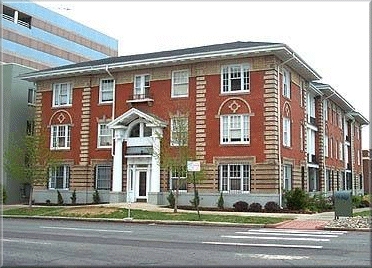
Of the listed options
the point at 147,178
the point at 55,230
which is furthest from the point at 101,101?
the point at 55,230

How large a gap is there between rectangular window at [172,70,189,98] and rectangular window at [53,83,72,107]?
8.31 meters

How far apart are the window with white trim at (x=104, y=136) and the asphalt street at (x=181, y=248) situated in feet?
55.9

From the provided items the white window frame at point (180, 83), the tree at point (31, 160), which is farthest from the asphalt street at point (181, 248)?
the white window frame at point (180, 83)

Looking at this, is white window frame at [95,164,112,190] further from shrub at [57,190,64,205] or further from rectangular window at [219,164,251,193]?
rectangular window at [219,164,251,193]

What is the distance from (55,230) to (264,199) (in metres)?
13.8

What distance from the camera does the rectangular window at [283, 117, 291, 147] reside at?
31562 mm

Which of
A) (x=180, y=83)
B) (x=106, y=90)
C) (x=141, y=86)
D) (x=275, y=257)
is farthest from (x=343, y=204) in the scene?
(x=106, y=90)

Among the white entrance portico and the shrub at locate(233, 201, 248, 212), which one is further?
the white entrance portico

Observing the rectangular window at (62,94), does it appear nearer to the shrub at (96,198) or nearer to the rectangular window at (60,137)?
the rectangular window at (60,137)

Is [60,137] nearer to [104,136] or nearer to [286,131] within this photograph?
[104,136]

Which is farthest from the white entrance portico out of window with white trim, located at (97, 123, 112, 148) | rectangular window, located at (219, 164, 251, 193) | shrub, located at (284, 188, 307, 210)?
shrub, located at (284, 188, 307, 210)

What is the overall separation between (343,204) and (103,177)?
17251 mm

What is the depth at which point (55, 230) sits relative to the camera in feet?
60.3

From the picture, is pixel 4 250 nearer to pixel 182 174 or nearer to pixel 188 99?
pixel 182 174
